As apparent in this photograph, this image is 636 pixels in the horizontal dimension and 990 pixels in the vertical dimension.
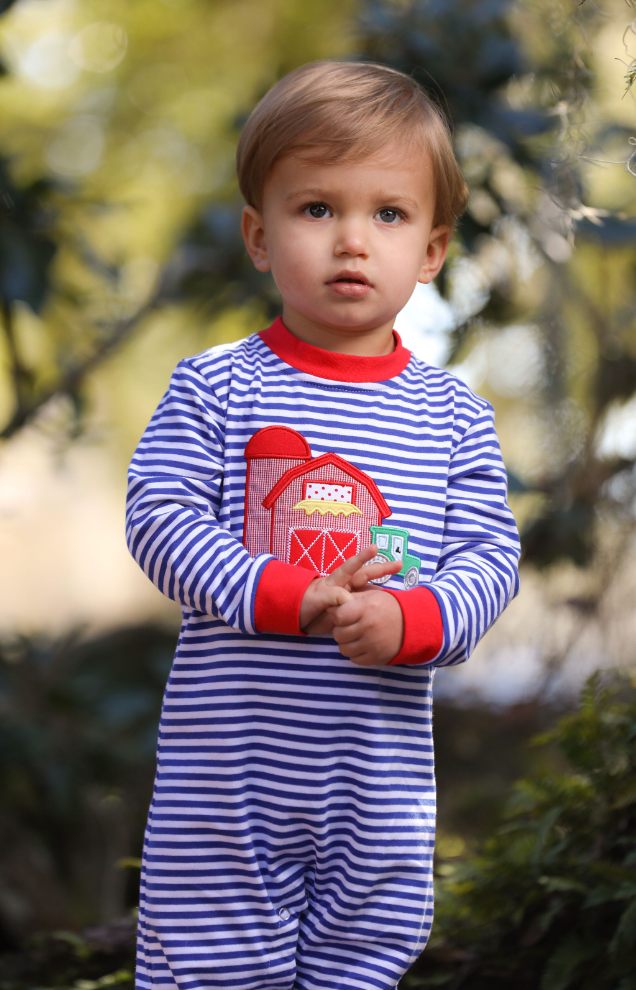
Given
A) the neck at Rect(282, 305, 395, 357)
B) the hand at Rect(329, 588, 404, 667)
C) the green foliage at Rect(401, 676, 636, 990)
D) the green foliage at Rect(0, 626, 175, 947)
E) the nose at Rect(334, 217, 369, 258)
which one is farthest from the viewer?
the green foliage at Rect(0, 626, 175, 947)

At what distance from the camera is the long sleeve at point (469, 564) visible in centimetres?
110

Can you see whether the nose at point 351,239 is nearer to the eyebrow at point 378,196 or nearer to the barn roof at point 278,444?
the eyebrow at point 378,196

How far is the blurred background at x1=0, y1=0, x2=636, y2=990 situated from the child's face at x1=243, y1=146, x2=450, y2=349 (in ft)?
1.05

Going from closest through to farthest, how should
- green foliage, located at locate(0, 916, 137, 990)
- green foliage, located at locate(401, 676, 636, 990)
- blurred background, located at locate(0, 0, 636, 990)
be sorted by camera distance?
1. green foliage, located at locate(401, 676, 636, 990)
2. blurred background, located at locate(0, 0, 636, 990)
3. green foliage, located at locate(0, 916, 137, 990)

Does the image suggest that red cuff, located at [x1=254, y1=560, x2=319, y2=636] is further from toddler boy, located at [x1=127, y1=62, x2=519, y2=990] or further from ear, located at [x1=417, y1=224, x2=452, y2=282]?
ear, located at [x1=417, y1=224, x2=452, y2=282]

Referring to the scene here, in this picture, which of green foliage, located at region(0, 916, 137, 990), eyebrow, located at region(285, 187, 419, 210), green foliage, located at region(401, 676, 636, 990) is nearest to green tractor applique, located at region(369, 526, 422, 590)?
eyebrow, located at region(285, 187, 419, 210)

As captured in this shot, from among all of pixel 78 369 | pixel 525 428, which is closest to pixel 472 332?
pixel 525 428

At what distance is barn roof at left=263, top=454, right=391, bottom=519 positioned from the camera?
1189 mm

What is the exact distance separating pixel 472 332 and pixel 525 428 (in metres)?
0.92

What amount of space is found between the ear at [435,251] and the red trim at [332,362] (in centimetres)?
15

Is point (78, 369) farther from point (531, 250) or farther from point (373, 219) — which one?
point (373, 219)

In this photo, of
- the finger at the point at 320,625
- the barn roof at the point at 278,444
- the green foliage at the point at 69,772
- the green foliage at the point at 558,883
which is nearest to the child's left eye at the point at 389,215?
the barn roof at the point at 278,444

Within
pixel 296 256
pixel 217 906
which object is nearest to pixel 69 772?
pixel 217 906

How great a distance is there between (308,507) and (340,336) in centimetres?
25
